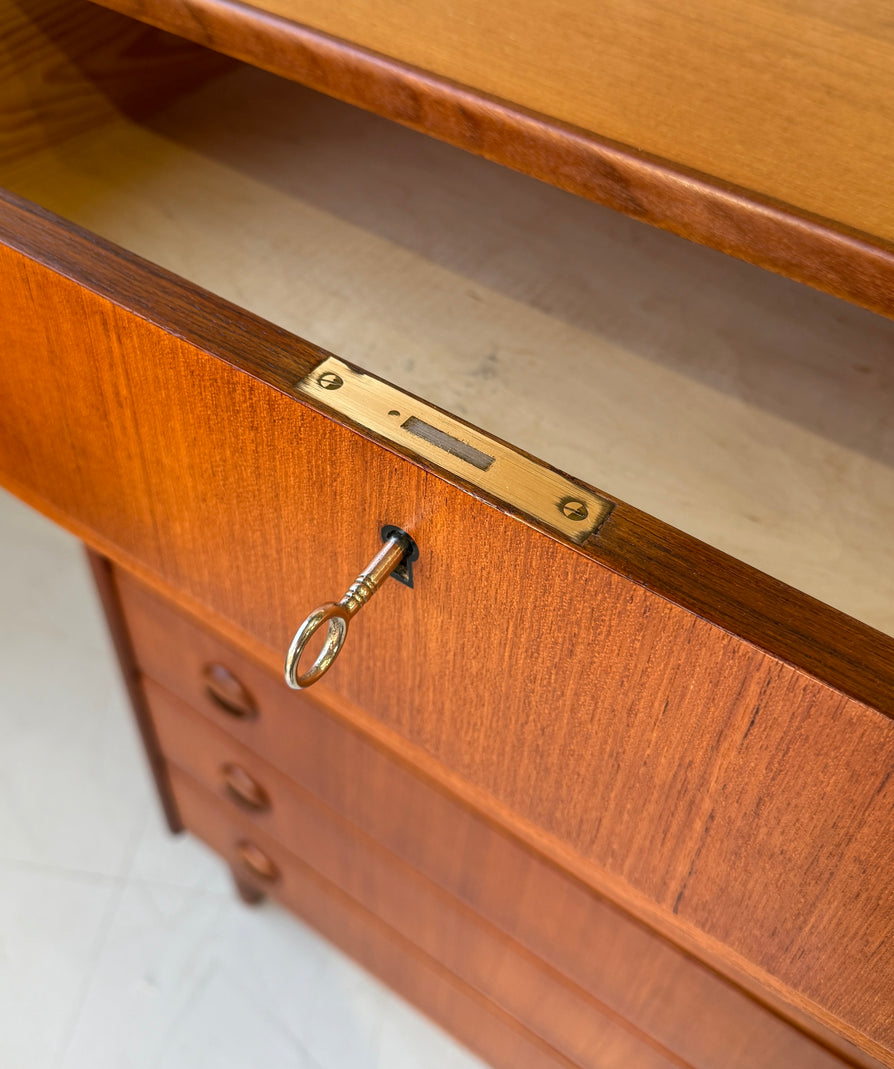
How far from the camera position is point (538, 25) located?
351 millimetres

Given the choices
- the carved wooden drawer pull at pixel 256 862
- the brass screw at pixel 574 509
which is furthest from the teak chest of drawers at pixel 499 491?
the carved wooden drawer pull at pixel 256 862

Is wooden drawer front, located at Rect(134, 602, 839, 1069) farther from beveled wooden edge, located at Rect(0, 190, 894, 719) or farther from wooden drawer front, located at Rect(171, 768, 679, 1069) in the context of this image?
beveled wooden edge, located at Rect(0, 190, 894, 719)

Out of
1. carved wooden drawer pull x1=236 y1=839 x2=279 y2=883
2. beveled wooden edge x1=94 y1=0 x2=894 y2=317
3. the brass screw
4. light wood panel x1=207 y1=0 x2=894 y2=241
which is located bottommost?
the brass screw

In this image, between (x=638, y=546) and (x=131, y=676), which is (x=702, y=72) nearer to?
(x=638, y=546)

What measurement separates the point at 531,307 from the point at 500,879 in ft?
0.95

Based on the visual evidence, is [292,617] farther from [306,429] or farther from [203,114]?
[203,114]

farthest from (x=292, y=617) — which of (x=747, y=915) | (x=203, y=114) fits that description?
(x=203, y=114)

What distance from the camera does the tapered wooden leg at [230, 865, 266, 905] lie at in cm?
80

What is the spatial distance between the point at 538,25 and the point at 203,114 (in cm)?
26

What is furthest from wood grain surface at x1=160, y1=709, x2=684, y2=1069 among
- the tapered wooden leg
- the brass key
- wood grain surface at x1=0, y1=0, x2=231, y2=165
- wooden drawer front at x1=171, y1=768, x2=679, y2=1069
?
wood grain surface at x1=0, y1=0, x2=231, y2=165

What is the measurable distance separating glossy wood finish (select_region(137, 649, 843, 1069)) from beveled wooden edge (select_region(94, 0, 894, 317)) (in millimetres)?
302

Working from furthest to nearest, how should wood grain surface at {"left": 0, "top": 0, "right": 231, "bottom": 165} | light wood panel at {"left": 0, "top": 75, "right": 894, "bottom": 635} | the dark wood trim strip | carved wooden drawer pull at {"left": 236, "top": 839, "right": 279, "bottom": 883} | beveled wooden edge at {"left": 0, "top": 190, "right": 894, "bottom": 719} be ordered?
carved wooden drawer pull at {"left": 236, "top": 839, "right": 279, "bottom": 883}
the dark wood trim strip
wood grain surface at {"left": 0, "top": 0, "right": 231, "bottom": 165}
light wood panel at {"left": 0, "top": 75, "right": 894, "bottom": 635}
beveled wooden edge at {"left": 0, "top": 190, "right": 894, "bottom": 719}

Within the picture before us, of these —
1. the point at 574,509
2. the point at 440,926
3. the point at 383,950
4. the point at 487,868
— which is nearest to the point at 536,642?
the point at 574,509

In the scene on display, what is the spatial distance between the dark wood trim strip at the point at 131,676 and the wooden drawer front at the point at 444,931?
0.08 metres
